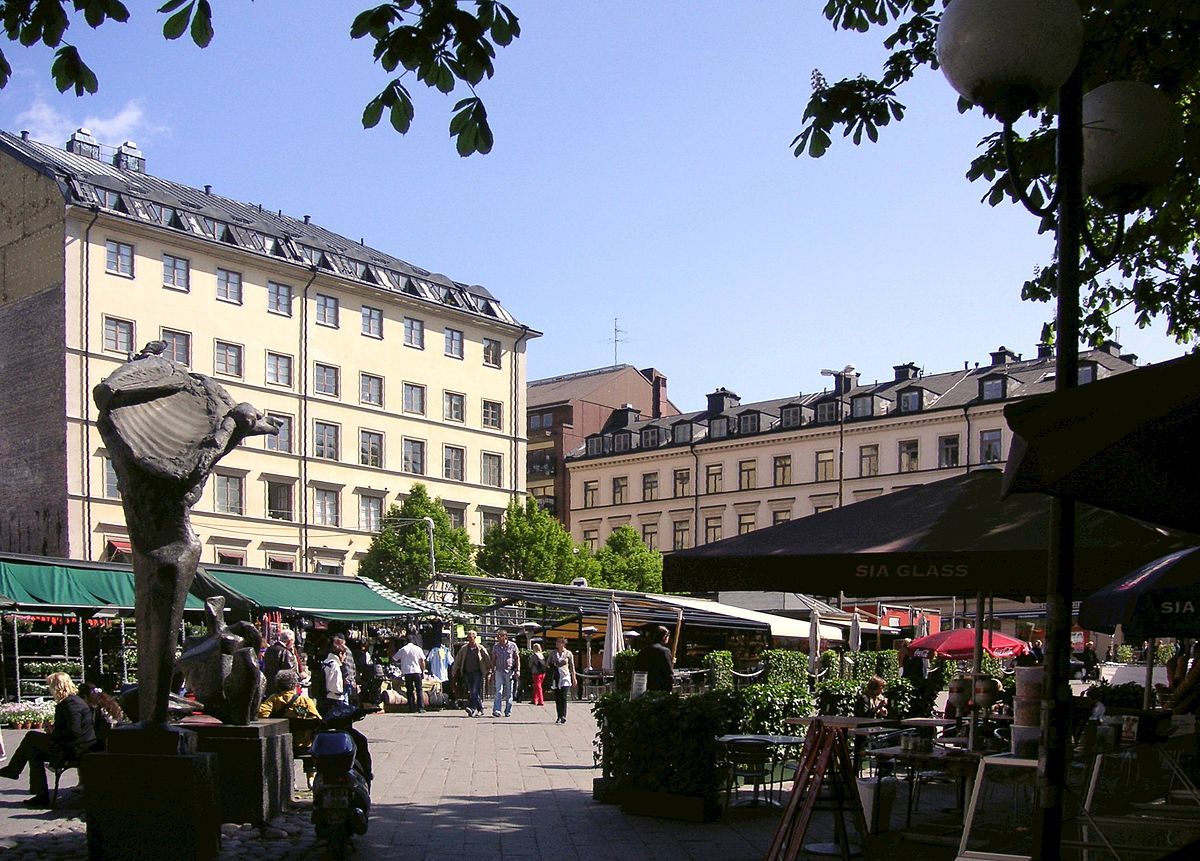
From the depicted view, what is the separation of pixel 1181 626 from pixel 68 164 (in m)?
52.2

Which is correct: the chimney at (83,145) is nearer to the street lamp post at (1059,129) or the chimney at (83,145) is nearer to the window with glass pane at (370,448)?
the window with glass pane at (370,448)

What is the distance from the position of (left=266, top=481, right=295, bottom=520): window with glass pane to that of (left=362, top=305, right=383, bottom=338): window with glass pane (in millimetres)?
8184

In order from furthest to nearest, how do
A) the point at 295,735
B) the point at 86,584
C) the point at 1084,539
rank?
the point at 86,584
the point at 295,735
the point at 1084,539

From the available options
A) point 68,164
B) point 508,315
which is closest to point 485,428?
point 508,315

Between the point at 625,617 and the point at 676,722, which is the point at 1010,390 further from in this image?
the point at 676,722

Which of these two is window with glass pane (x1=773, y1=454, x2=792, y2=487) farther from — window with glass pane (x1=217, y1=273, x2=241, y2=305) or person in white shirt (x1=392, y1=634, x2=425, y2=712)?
person in white shirt (x1=392, y1=634, x2=425, y2=712)

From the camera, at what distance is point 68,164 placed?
54500 millimetres

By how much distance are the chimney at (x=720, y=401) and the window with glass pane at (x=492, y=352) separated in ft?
59.9

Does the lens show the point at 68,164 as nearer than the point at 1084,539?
No

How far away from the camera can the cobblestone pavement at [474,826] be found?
9914mm

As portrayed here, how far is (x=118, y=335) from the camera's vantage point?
5141cm

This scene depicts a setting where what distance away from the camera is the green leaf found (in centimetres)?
622

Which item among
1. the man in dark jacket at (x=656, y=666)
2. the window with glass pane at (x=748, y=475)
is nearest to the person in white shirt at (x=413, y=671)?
the man in dark jacket at (x=656, y=666)

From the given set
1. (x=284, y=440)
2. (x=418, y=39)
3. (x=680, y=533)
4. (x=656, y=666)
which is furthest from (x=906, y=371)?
(x=418, y=39)
